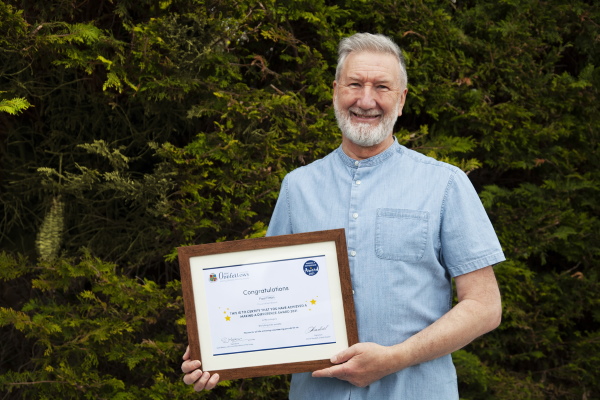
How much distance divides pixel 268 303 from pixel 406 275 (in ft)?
1.45

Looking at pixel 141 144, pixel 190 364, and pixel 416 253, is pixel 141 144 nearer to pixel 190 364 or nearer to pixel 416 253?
pixel 190 364

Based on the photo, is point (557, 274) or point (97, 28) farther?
point (557, 274)

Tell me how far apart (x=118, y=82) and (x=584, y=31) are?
119 inches

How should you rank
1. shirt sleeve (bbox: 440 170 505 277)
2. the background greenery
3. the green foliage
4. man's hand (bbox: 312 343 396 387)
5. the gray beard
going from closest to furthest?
man's hand (bbox: 312 343 396 387)
shirt sleeve (bbox: 440 170 505 277)
the gray beard
the green foliage
the background greenery

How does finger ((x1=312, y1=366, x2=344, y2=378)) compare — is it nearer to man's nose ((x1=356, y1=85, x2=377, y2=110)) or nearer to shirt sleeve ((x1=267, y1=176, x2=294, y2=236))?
shirt sleeve ((x1=267, y1=176, x2=294, y2=236))

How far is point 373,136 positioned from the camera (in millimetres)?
2139

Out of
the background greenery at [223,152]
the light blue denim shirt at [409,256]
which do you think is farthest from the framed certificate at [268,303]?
the background greenery at [223,152]

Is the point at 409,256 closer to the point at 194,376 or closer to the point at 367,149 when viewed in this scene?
the point at 367,149

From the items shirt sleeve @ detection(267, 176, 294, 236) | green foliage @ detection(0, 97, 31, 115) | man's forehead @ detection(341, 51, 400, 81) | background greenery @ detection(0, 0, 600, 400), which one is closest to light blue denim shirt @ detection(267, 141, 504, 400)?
shirt sleeve @ detection(267, 176, 294, 236)

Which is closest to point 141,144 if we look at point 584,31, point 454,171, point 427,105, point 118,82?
point 118,82

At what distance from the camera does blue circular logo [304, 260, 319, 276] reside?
1981mm

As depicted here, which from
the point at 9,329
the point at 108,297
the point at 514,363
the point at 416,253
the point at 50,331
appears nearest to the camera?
the point at 416,253

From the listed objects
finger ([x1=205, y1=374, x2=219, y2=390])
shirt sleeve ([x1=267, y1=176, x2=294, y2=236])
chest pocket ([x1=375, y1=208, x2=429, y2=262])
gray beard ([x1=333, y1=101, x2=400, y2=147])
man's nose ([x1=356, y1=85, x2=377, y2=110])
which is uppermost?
man's nose ([x1=356, y1=85, x2=377, y2=110])

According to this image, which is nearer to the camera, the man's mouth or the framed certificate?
the framed certificate
